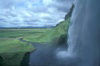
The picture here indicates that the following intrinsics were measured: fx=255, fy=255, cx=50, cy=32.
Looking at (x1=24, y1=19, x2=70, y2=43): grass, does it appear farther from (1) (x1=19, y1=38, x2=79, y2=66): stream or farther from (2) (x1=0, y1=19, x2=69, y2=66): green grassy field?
(1) (x1=19, y1=38, x2=79, y2=66): stream

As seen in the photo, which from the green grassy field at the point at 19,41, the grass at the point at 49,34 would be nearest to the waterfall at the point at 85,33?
the grass at the point at 49,34

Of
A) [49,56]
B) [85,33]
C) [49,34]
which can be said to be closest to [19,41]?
[49,34]

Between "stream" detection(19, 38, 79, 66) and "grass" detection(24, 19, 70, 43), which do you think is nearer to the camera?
"stream" detection(19, 38, 79, 66)

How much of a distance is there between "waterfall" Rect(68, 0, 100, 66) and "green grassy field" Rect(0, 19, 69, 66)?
1.29 ft

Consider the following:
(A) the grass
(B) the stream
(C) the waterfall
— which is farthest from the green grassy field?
(C) the waterfall

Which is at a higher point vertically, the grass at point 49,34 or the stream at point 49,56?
the grass at point 49,34

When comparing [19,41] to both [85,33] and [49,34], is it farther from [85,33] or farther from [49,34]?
[85,33]

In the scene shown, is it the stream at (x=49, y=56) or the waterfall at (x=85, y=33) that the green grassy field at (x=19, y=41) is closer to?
the stream at (x=49, y=56)

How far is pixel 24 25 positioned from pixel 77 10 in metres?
1.91

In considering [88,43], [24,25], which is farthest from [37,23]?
[88,43]

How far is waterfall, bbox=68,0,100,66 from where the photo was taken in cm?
822

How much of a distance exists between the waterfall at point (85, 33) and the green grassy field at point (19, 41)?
15.5 inches

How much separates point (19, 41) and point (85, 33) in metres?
2.21

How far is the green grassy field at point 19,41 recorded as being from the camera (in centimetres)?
823
